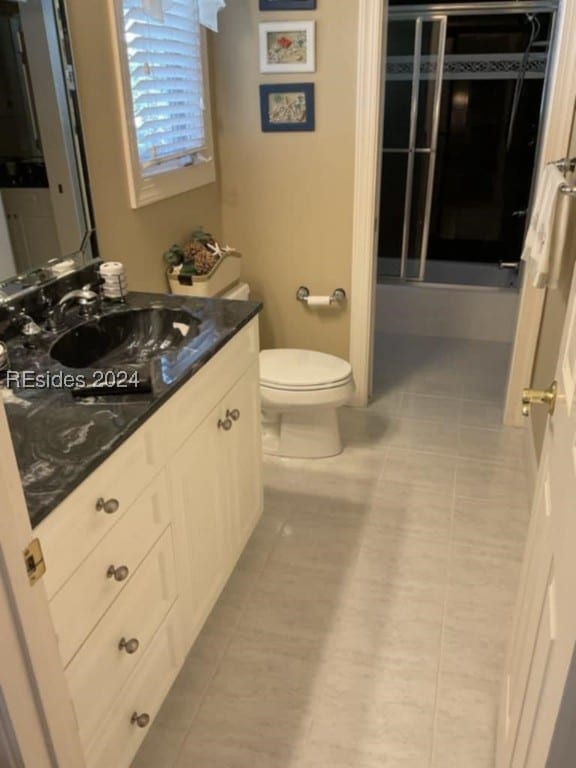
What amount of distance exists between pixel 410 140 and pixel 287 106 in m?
1.84

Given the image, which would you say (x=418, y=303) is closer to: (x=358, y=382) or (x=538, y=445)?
(x=358, y=382)

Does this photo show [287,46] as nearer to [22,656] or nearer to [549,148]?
[549,148]

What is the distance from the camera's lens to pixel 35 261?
1.84m

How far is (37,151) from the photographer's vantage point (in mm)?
1814

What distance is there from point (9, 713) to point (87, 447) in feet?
1.67

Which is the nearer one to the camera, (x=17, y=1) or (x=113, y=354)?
(x=17, y=1)

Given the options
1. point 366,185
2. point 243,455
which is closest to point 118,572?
point 243,455

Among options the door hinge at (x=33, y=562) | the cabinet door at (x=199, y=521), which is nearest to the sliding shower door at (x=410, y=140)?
the cabinet door at (x=199, y=521)

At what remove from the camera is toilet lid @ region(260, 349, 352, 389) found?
2609 mm

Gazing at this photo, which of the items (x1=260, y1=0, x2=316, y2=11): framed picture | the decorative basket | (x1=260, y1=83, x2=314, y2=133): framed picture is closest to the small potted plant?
the decorative basket

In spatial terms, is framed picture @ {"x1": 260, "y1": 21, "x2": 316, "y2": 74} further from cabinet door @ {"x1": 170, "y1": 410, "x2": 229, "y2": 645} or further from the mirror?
cabinet door @ {"x1": 170, "y1": 410, "x2": 229, "y2": 645}

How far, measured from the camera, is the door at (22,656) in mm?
735

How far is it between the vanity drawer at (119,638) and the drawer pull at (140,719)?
123mm

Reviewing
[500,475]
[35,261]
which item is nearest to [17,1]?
[35,261]
